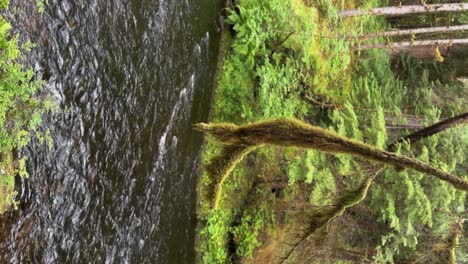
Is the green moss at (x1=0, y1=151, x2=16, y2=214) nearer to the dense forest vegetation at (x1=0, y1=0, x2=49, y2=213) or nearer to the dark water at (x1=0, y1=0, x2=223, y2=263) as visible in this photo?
the dense forest vegetation at (x1=0, y1=0, x2=49, y2=213)

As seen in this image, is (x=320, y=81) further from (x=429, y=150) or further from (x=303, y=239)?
(x=303, y=239)

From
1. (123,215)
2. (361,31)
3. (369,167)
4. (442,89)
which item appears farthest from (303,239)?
(442,89)

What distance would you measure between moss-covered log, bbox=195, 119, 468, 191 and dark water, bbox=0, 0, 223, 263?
6.40 feet

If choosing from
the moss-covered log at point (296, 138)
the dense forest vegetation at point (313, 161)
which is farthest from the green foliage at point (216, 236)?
the moss-covered log at point (296, 138)

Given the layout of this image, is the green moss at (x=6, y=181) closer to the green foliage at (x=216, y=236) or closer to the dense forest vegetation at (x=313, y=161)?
the dense forest vegetation at (x=313, y=161)

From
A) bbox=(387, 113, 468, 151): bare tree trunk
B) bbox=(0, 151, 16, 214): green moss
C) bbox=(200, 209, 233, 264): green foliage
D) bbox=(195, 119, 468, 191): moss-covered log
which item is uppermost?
bbox=(387, 113, 468, 151): bare tree trunk

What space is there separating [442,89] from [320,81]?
457 cm

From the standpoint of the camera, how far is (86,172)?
24.2 ft

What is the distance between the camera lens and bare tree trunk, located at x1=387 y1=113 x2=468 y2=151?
1027 cm

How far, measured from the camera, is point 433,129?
11086 mm

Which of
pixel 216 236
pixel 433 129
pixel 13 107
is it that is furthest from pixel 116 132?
pixel 433 129

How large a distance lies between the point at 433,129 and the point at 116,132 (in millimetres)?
6908

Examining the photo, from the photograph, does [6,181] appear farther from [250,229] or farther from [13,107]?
[250,229]

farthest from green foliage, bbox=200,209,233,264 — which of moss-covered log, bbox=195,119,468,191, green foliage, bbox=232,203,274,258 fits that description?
moss-covered log, bbox=195,119,468,191
